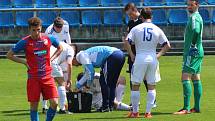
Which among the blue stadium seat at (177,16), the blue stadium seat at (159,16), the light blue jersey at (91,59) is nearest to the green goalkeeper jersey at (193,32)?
the light blue jersey at (91,59)

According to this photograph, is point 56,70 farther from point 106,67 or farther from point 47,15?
point 47,15

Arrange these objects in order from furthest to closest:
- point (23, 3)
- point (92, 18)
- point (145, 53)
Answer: point (23, 3)
point (92, 18)
point (145, 53)

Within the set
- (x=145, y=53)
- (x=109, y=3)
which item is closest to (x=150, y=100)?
(x=145, y=53)

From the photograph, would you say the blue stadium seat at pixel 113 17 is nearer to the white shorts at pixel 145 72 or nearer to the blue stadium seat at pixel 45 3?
the blue stadium seat at pixel 45 3

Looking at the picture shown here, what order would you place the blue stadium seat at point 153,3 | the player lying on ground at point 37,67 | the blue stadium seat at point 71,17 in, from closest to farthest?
1. the player lying on ground at point 37,67
2. the blue stadium seat at point 71,17
3. the blue stadium seat at point 153,3

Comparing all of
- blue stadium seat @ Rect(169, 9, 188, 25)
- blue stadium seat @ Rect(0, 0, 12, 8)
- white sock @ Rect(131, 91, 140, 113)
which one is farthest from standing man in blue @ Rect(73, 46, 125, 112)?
blue stadium seat @ Rect(0, 0, 12, 8)

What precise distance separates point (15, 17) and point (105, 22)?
323 cm

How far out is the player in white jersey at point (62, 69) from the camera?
13805 mm

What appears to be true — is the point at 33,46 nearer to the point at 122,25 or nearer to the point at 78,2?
the point at 122,25

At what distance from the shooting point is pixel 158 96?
16.4 metres

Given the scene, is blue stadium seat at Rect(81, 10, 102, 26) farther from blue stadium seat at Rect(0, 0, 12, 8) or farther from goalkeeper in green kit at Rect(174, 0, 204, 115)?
goalkeeper in green kit at Rect(174, 0, 204, 115)

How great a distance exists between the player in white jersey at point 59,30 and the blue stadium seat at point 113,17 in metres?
11.4

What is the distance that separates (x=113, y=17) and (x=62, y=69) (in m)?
12.4

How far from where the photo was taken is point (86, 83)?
559 inches
